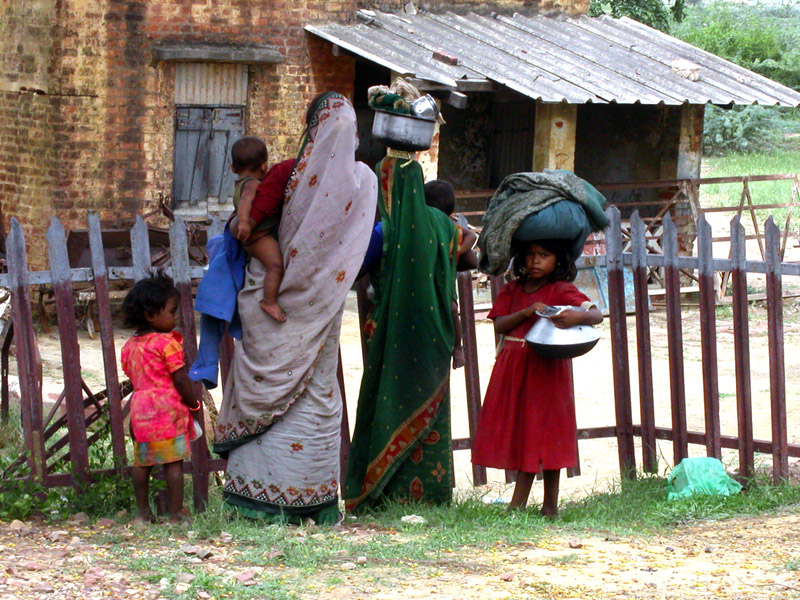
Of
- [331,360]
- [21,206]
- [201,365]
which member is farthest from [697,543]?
[21,206]

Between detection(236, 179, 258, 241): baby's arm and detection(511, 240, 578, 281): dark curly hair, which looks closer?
detection(236, 179, 258, 241): baby's arm

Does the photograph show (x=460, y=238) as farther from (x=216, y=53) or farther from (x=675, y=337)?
(x=216, y=53)

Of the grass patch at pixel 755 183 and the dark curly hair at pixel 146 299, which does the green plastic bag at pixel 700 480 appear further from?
the grass patch at pixel 755 183

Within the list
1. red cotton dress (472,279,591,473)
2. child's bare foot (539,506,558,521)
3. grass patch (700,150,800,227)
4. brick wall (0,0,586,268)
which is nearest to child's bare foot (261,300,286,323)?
red cotton dress (472,279,591,473)

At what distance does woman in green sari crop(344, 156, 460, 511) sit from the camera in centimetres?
424

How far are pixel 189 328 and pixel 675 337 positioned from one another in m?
2.16

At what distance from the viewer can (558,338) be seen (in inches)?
164

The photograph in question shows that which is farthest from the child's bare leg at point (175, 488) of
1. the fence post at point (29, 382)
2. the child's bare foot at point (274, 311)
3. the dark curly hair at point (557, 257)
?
the dark curly hair at point (557, 257)

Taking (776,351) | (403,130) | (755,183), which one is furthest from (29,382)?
(755,183)

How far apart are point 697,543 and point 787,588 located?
2.04ft

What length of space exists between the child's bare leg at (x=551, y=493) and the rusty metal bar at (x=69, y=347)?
1.83 meters

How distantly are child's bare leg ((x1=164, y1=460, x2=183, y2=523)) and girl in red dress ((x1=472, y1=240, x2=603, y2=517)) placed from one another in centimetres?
120

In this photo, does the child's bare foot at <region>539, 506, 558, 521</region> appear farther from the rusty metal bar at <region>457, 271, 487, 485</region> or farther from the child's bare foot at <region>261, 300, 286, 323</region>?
the child's bare foot at <region>261, 300, 286, 323</region>

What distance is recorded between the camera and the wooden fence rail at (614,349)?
423 cm
